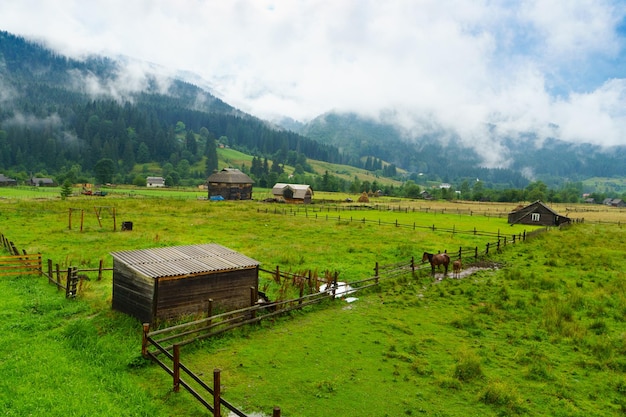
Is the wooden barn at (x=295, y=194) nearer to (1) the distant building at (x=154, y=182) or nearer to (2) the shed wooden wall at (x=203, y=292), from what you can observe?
(1) the distant building at (x=154, y=182)

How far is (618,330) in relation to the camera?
16.5 m

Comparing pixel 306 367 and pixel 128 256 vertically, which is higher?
pixel 128 256

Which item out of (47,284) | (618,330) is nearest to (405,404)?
(618,330)

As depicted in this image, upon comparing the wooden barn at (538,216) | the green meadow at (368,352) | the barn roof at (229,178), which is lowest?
the green meadow at (368,352)

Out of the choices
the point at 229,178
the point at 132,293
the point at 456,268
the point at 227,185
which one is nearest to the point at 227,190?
the point at 227,185

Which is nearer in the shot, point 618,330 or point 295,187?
point 618,330

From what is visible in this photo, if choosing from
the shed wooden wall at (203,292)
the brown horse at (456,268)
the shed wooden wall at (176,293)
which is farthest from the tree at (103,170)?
the shed wooden wall at (203,292)

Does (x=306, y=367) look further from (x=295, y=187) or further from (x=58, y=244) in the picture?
(x=295, y=187)

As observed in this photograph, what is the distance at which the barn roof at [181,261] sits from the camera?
15367 mm

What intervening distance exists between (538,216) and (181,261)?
62.3m

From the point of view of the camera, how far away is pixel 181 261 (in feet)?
54.3

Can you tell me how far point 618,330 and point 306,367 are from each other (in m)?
14.0

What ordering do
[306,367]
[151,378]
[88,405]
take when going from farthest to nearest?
[306,367] < [151,378] < [88,405]

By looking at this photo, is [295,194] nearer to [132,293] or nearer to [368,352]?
[132,293]
